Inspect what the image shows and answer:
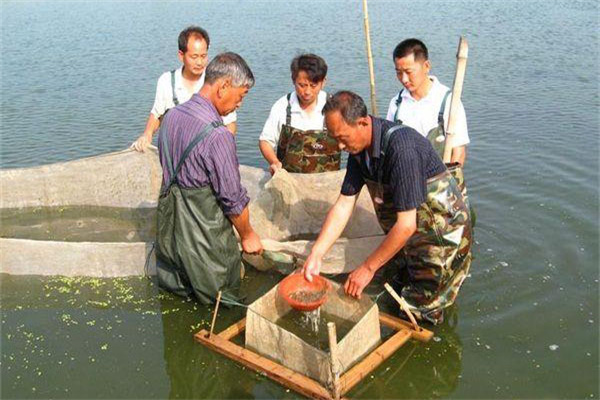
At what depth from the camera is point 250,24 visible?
20047mm

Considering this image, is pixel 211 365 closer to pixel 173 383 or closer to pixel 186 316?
pixel 173 383

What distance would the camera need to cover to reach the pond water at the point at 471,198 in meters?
3.99

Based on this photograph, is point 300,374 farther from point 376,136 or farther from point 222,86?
point 222,86

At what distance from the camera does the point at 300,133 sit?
17.6 feet

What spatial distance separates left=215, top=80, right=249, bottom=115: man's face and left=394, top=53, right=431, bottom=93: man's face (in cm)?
145

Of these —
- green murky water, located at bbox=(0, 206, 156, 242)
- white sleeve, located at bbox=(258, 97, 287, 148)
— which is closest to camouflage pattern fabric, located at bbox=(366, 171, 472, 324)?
white sleeve, located at bbox=(258, 97, 287, 148)

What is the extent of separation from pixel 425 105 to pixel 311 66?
1.02 m

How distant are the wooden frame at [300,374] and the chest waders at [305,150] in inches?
70.7

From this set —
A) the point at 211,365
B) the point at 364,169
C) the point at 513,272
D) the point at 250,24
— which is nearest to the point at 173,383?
the point at 211,365

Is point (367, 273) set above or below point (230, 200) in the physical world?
below

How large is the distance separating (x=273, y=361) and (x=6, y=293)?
2.60m

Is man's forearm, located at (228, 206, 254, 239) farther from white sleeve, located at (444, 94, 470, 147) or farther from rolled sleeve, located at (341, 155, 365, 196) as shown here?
white sleeve, located at (444, 94, 470, 147)

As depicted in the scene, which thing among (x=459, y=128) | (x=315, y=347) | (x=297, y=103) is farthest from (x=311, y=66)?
(x=315, y=347)

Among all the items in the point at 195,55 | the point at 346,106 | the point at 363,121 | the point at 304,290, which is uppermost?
the point at 195,55
